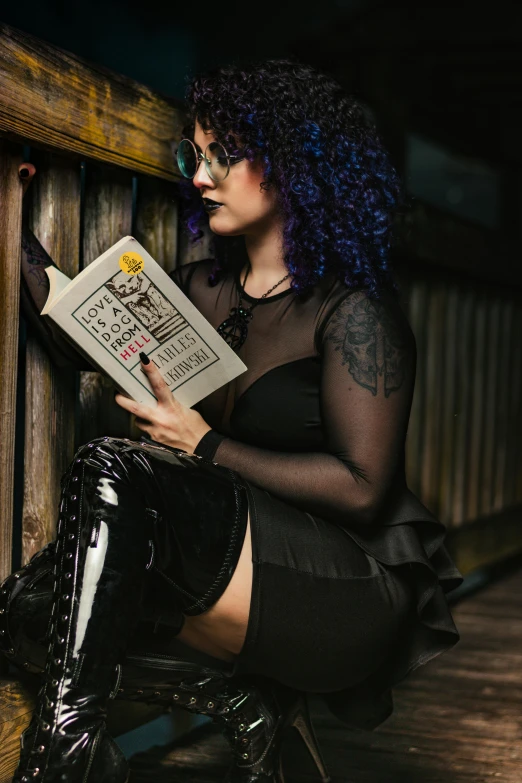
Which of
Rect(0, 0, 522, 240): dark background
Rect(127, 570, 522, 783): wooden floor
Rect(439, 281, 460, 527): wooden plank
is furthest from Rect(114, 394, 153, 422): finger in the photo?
Rect(439, 281, 460, 527): wooden plank

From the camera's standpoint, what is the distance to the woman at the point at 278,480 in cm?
168

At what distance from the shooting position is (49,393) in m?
2.16

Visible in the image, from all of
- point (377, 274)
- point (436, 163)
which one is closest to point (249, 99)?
point (377, 274)

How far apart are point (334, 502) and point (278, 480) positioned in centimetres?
12

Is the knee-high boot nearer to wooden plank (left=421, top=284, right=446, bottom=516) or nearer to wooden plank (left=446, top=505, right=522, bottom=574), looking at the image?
wooden plank (left=421, top=284, right=446, bottom=516)

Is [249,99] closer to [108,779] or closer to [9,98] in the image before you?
[9,98]

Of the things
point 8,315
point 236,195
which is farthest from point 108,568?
point 236,195

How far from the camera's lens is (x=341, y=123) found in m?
2.07

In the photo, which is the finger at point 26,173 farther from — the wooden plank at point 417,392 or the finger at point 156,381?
the wooden plank at point 417,392

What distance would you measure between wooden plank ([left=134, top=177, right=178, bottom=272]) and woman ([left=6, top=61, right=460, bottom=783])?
32 cm

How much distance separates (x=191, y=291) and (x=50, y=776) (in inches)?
45.6

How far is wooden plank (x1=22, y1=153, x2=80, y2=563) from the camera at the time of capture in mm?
2113

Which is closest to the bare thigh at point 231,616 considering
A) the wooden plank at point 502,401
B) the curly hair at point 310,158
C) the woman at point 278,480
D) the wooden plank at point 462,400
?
the woman at point 278,480

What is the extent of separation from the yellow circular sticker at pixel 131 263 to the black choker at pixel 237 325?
11.8 inches
